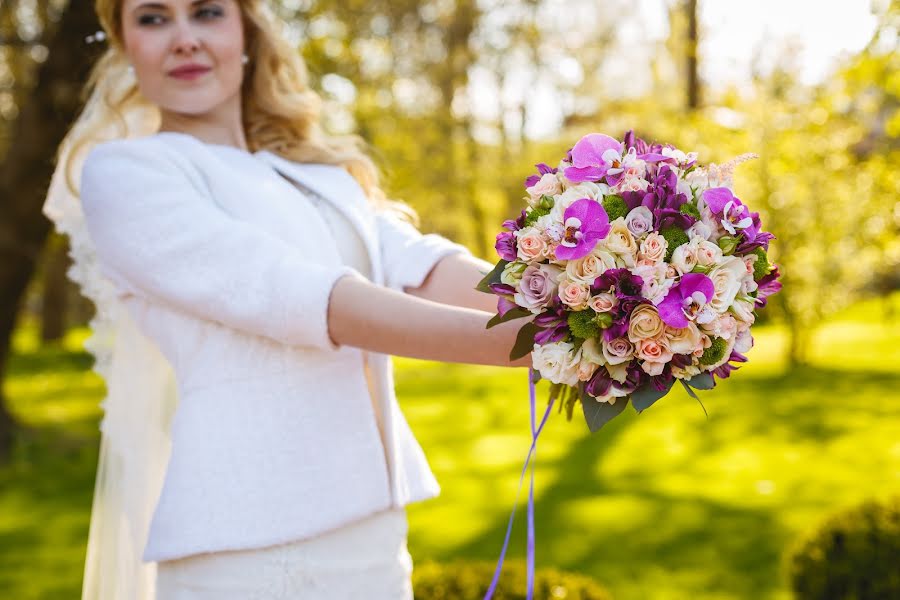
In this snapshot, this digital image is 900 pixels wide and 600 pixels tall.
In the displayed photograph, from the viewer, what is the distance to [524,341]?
5.02 feet

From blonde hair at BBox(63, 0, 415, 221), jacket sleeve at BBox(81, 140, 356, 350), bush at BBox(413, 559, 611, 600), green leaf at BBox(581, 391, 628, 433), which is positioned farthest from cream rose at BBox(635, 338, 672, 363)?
bush at BBox(413, 559, 611, 600)

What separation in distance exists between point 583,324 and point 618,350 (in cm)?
7

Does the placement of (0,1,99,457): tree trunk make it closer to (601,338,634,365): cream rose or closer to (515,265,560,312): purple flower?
(515,265,560,312): purple flower

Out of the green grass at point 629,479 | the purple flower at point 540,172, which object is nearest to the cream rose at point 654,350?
the purple flower at point 540,172

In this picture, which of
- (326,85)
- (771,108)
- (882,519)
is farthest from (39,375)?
(882,519)

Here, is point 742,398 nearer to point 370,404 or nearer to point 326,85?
point 326,85

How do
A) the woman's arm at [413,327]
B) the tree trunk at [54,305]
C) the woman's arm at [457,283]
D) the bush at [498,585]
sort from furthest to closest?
the tree trunk at [54,305] < the bush at [498,585] < the woman's arm at [457,283] < the woman's arm at [413,327]

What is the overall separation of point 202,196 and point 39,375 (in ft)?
43.3

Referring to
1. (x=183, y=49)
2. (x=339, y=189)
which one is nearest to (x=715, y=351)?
→ (x=339, y=189)

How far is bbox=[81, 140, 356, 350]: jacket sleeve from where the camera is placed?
5.60ft

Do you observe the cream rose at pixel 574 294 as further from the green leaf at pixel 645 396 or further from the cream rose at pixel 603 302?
the green leaf at pixel 645 396

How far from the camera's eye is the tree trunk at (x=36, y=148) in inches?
262

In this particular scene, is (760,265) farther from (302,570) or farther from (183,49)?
(183,49)

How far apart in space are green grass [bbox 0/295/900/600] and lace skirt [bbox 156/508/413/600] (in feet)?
11.9
